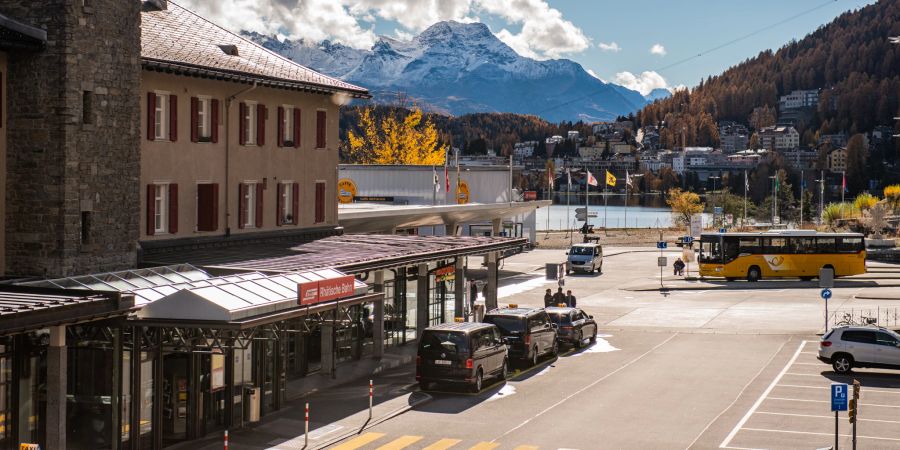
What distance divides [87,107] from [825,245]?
52.2m

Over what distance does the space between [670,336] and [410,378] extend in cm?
1481

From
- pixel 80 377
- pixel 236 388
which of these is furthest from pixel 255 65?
pixel 80 377

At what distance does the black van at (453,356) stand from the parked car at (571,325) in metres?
9.05

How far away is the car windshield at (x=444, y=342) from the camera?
3122cm

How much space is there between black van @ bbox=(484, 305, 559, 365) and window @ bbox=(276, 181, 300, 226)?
8.55 meters

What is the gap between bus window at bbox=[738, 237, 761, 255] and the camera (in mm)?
69250

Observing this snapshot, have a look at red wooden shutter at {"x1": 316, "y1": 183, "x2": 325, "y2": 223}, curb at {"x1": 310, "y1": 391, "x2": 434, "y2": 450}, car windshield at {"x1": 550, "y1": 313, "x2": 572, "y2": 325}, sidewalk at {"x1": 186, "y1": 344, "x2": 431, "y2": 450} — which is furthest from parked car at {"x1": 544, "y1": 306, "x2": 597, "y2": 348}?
curb at {"x1": 310, "y1": 391, "x2": 434, "y2": 450}

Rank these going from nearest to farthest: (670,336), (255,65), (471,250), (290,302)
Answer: (290,302), (255,65), (471,250), (670,336)

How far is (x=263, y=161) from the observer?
39.0 metres

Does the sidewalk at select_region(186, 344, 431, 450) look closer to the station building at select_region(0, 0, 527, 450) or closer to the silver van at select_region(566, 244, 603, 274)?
the station building at select_region(0, 0, 527, 450)

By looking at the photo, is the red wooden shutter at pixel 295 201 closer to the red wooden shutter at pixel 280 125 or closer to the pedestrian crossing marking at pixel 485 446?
the red wooden shutter at pixel 280 125

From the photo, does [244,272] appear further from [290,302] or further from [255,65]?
[255,65]

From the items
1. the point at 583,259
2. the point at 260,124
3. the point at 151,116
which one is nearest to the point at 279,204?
the point at 260,124

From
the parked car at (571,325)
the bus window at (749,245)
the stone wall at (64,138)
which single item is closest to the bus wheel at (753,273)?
the bus window at (749,245)
